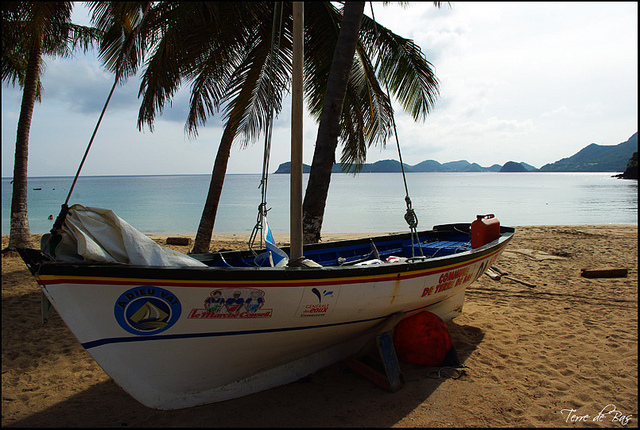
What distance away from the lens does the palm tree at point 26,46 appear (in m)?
7.09

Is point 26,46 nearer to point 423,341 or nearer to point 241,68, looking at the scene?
point 241,68

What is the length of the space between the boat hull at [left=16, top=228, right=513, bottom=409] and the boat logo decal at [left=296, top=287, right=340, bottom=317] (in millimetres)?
Result: 10

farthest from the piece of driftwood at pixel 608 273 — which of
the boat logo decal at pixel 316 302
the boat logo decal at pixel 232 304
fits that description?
the boat logo decal at pixel 232 304

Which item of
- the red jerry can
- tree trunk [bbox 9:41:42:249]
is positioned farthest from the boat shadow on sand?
tree trunk [bbox 9:41:42:249]

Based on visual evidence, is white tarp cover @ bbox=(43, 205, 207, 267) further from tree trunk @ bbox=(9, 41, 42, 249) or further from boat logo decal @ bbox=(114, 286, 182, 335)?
tree trunk @ bbox=(9, 41, 42, 249)

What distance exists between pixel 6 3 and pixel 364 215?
25.2 meters

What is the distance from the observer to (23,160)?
29.3 ft

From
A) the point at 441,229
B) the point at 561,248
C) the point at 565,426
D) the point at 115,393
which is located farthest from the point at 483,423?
the point at 561,248

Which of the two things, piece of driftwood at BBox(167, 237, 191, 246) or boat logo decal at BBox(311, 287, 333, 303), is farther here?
piece of driftwood at BBox(167, 237, 191, 246)

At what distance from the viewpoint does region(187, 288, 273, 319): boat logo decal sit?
307cm

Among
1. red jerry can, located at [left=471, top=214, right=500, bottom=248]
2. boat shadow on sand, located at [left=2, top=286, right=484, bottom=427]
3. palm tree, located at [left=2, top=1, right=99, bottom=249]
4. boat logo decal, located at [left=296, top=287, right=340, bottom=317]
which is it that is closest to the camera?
boat shadow on sand, located at [left=2, top=286, right=484, bottom=427]

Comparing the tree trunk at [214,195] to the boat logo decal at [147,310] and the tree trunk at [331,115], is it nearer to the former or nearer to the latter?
the tree trunk at [331,115]

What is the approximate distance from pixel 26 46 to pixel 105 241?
27.4 feet

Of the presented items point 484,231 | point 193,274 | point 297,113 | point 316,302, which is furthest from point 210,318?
point 484,231
